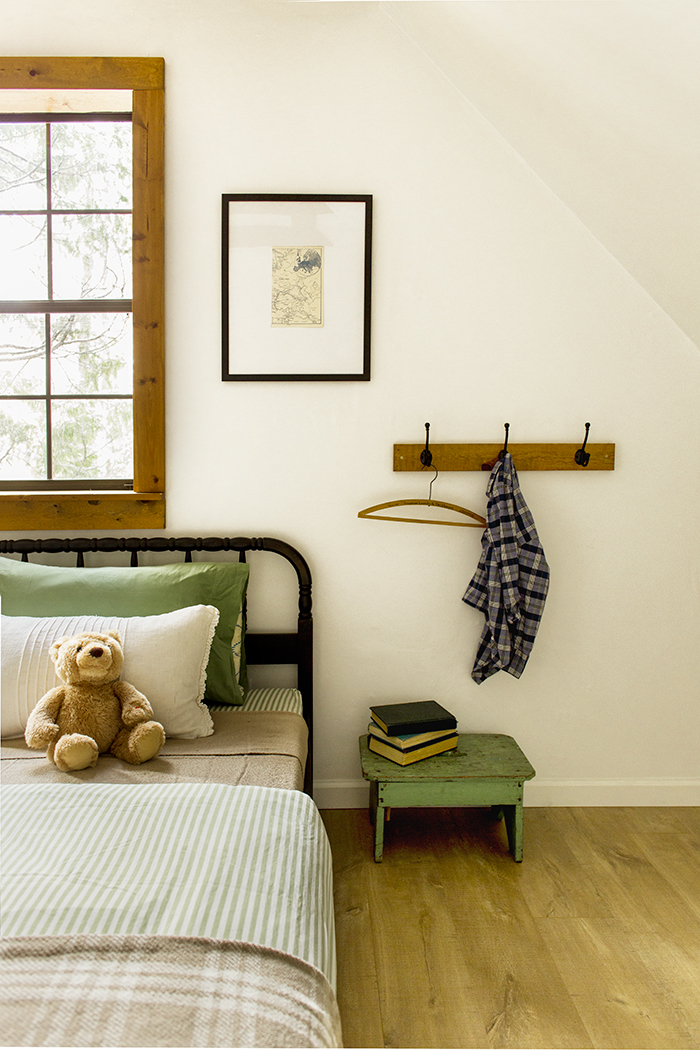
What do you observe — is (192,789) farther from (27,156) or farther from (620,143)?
(27,156)

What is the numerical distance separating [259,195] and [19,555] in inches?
55.0

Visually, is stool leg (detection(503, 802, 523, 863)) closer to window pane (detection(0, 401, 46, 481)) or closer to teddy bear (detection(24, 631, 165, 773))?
teddy bear (detection(24, 631, 165, 773))

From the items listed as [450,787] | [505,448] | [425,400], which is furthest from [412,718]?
[425,400]

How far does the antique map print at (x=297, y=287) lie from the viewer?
231 cm

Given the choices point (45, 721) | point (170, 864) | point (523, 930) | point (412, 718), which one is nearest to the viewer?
point (170, 864)

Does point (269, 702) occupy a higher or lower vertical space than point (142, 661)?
lower

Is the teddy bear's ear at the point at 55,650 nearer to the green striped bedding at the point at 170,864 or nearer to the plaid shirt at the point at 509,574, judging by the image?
the green striped bedding at the point at 170,864

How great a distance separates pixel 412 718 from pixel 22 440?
160cm

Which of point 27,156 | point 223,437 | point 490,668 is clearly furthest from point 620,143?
point 27,156

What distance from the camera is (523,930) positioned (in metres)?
1.82

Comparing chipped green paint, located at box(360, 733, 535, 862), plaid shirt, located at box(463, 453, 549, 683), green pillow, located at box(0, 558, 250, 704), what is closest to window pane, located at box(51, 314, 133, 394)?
green pillow, located at box(0, 558, 250, 704)

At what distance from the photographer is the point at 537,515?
241cm

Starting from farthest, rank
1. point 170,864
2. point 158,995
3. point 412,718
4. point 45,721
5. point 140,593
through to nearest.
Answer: point 412,718, point 140,593, point 45,721, point 170,864, point 158,995

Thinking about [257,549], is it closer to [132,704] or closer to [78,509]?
[78,509]
